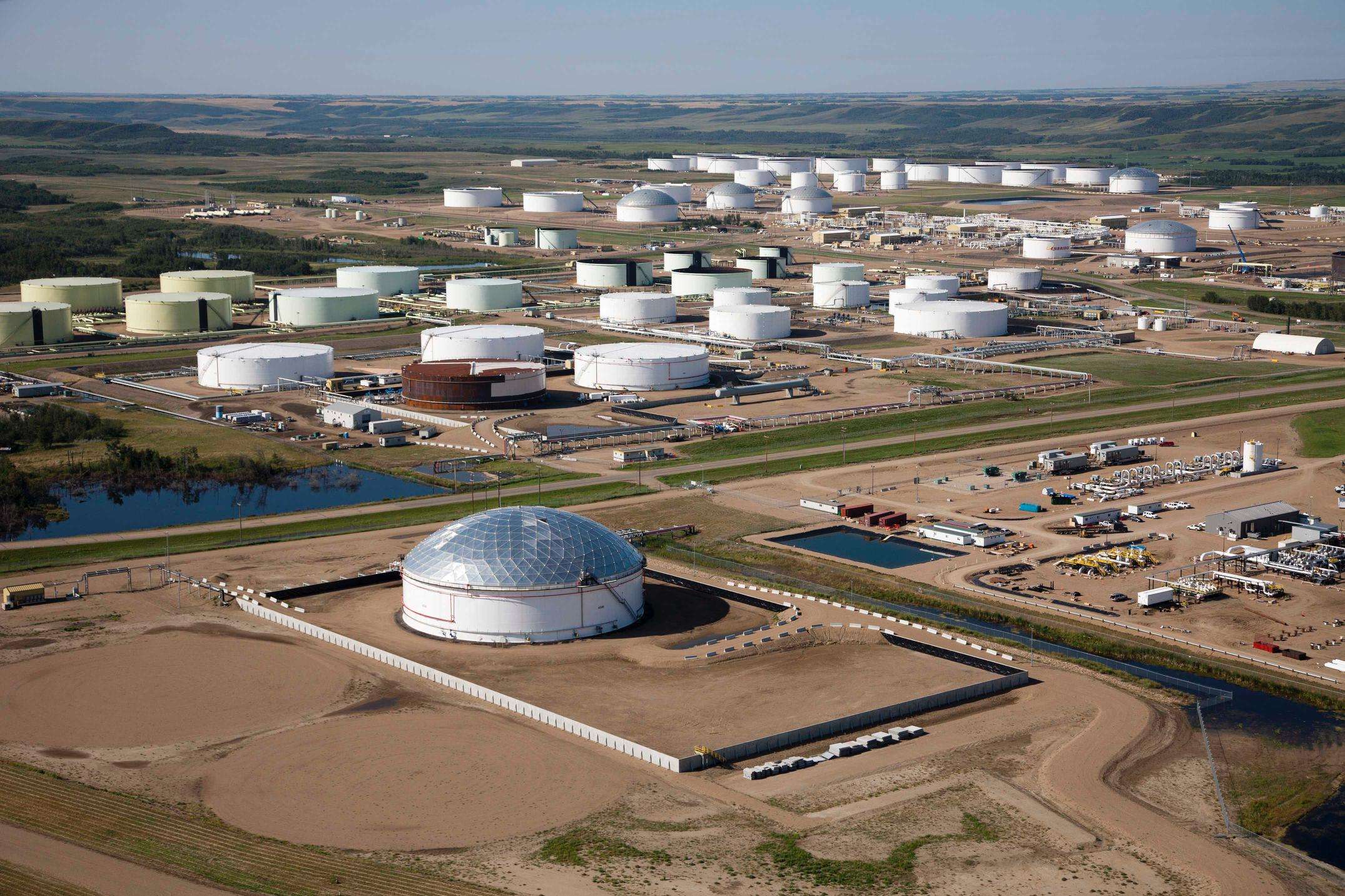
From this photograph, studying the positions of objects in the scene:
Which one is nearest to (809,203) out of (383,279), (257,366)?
(383,279)

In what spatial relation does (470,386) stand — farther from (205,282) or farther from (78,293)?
(78,293)

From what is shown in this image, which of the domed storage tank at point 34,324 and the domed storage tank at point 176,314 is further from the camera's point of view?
the domed storage tank at point 176,314

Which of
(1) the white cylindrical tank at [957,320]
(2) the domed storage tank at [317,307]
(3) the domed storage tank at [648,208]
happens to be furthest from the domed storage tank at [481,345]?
(3) the domed storage tank at [648,208]

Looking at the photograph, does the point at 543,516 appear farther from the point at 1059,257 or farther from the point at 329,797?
the point at 1059,257

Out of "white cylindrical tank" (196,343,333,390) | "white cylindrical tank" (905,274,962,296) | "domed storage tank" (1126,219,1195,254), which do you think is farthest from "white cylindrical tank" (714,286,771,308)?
"domed storage tank" (1126,219,1195,254)

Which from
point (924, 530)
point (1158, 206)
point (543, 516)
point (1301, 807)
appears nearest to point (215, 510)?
point (543, 516)

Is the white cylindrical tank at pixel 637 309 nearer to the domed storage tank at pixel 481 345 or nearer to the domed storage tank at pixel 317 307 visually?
the domed storage tank at pixel 481 345

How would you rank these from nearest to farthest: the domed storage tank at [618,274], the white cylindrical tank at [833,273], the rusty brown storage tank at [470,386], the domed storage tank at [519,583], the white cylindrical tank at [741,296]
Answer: the domed storage tank at [519,583] < the rusty brown storage tank at [470,386] < the white cylindrical tank at [741,296] < the white cylindrical tank at [833,273] < the domed storage tank at [618,274]
